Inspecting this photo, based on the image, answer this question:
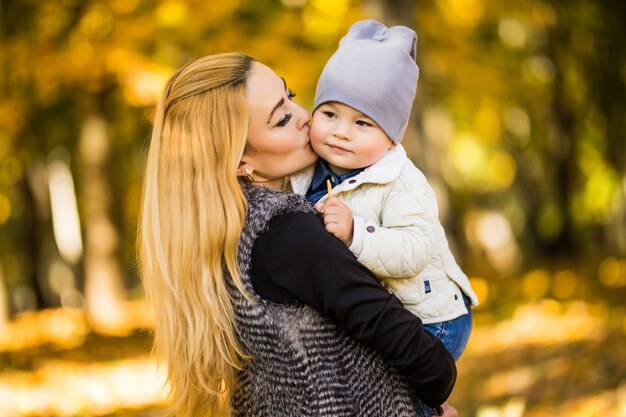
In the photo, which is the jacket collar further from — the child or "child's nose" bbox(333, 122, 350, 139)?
"child's nose" bbox(333, 122, 350, 139)

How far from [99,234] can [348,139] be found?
12.5 m

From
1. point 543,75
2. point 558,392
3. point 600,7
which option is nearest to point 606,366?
point 558,392

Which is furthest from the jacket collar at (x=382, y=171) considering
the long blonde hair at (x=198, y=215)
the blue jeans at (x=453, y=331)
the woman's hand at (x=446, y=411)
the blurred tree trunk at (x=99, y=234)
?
the blurred tree trunk at (x=99, y=234)

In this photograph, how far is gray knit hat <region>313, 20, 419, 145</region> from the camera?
322 centimetres

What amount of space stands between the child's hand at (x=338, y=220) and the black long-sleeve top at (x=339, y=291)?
1.2 inches

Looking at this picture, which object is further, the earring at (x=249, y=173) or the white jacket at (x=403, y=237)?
the earring at (x=249, y=173)

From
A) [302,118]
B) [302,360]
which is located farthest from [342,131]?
[302,360]

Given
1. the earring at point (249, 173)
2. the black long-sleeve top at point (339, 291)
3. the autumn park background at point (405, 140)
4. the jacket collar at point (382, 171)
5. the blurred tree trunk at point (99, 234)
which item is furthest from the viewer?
the blurred tree trunk at point (99, 234)

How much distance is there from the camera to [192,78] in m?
3.16

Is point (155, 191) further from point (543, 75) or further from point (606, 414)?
point (543, 75)

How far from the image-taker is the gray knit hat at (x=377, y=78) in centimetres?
322

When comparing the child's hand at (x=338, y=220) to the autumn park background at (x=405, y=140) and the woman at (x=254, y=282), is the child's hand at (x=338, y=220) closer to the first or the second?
the woman at (x=254, y=282)

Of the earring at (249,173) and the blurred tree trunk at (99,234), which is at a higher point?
the earring at (249,173)

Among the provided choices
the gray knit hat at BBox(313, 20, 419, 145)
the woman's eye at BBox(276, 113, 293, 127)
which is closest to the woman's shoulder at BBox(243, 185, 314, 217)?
the woman's eye at BBox(276, 113, 293, 127)
